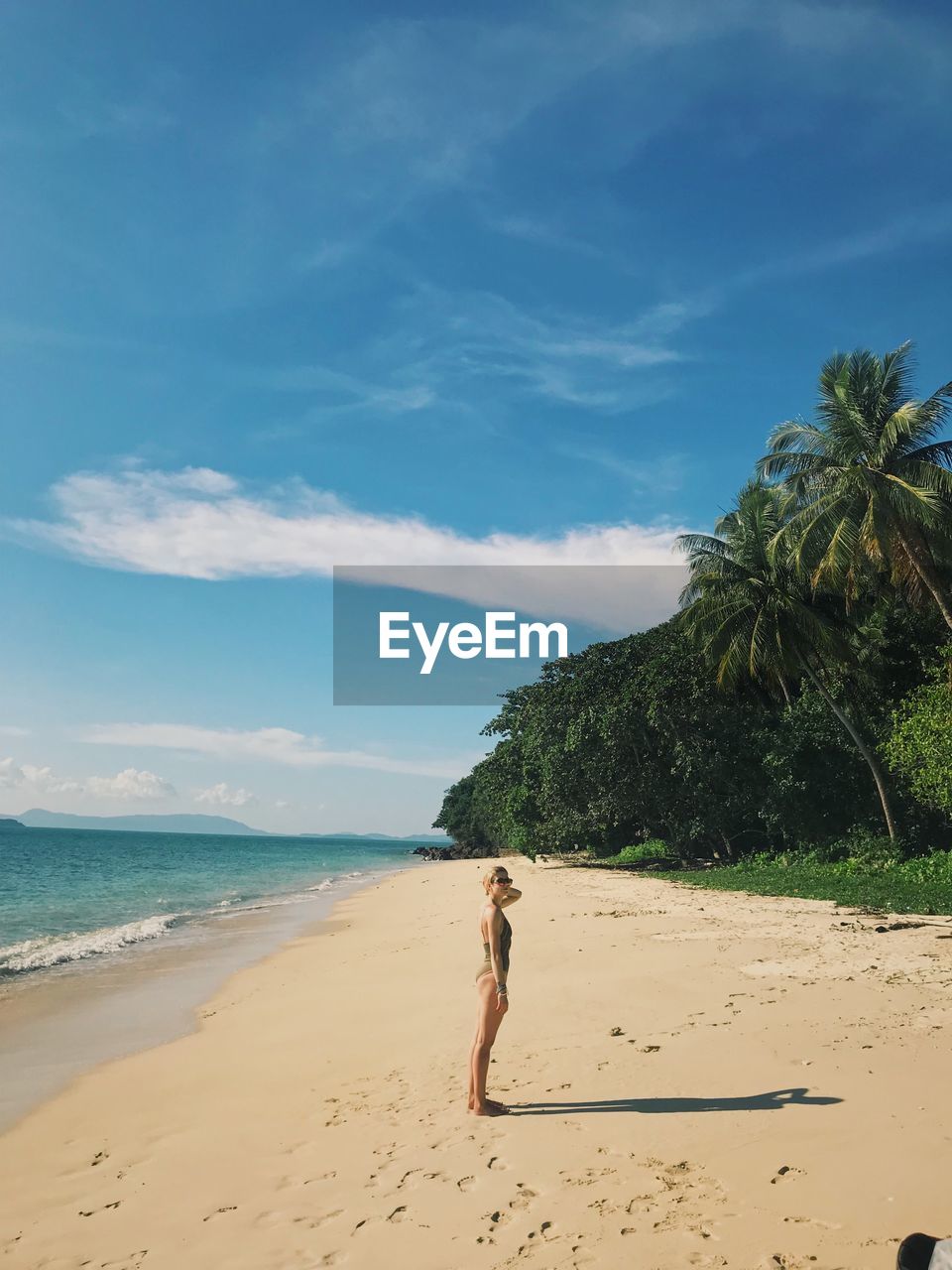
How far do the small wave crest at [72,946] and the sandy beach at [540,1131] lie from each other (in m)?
7.17

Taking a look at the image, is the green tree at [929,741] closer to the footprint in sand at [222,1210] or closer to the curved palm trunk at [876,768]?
the curved palm trunk at [876,768]

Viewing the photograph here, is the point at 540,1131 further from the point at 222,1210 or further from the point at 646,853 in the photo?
the point at 646,853

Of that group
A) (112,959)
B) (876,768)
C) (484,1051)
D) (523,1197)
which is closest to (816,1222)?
(523,1197)

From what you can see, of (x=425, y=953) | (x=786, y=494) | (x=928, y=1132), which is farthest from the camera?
(x=786, y=494)

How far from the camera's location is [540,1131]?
529cm

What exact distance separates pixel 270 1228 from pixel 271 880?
41.7m

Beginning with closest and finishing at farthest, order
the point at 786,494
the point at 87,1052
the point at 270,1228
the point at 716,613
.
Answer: the point at 270,1228
the point at 87,1052
the point at 786,494
the point at 716,613

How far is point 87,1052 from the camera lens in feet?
29.5

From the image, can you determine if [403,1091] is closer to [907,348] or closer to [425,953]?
[425,953]

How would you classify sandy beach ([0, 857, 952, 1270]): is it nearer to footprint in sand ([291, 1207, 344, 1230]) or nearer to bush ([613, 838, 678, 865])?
footprint in sand ([291, 1207, 344, 1230])

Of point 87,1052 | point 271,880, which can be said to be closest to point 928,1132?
point 87,1052

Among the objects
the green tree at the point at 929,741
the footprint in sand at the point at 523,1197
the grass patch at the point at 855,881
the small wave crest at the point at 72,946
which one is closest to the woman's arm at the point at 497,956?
the footprint in sand at the point at 523,1197

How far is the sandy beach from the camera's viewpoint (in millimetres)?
4055

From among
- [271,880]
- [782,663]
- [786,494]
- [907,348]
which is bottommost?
[271,880]
